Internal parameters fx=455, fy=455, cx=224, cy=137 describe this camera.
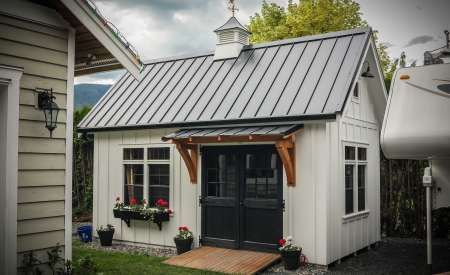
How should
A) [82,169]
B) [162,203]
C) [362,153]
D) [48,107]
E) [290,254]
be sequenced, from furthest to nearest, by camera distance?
[82,169], [362,153], [162,203], [290,254], [48,107]

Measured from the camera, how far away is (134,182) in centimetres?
1114

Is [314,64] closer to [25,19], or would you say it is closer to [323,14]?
[25,19]

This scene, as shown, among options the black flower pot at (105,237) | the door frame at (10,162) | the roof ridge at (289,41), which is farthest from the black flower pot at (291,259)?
the roof ridge at (289,41)

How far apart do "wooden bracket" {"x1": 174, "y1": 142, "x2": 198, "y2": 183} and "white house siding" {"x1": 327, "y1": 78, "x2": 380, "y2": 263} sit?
9.71 feet

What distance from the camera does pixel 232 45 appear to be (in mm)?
11422

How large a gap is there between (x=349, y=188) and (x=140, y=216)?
15.4 ft

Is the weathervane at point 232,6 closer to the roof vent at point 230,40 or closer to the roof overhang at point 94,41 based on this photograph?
the roof vent at point 230,40

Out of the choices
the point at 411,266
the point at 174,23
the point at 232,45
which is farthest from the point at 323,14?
the point at 411,266

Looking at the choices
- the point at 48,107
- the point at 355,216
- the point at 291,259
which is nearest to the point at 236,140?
the point at 291,259

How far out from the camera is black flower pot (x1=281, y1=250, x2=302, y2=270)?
27.2ft

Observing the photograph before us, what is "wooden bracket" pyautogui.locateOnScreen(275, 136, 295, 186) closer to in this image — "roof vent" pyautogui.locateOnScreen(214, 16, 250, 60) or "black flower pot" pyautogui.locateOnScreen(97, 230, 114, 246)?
"roof vent" pyautogui.locateOnScreen(214, 16, 250, 60)

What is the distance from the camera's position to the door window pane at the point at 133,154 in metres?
11.0

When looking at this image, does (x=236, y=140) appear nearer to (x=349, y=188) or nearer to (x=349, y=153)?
(x=349, y=153)

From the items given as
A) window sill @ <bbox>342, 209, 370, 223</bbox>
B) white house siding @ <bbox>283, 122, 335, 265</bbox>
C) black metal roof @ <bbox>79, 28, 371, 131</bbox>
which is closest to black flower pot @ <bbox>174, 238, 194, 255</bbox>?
white house siding @ <bbox>283, 122, 335, 265</bbox>
